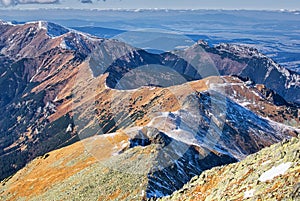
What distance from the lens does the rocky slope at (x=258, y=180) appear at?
44219 millimetres

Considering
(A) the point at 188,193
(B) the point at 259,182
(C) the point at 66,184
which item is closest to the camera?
(B) the point at 259,182

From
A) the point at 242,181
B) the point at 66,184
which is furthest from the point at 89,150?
the point at 242,181

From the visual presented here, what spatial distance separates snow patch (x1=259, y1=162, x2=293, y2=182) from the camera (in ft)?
163

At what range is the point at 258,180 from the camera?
51.0 meters

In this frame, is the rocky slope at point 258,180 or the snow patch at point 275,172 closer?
the rocky slope at point 258,180

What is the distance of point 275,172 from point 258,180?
2587mm

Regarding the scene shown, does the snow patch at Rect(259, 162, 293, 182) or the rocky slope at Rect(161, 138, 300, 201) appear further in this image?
the snow patch at Rect(259, 162, 293, 182)

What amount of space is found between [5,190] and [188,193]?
131m

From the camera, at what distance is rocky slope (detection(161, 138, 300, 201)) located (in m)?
44.2

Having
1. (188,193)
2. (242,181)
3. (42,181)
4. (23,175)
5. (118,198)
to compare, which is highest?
(242,181)

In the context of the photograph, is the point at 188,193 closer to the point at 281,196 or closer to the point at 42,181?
the point at 281,196

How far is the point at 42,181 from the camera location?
159m

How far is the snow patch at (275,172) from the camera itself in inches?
1950

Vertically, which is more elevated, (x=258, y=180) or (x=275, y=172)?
(x=275, y=172)
